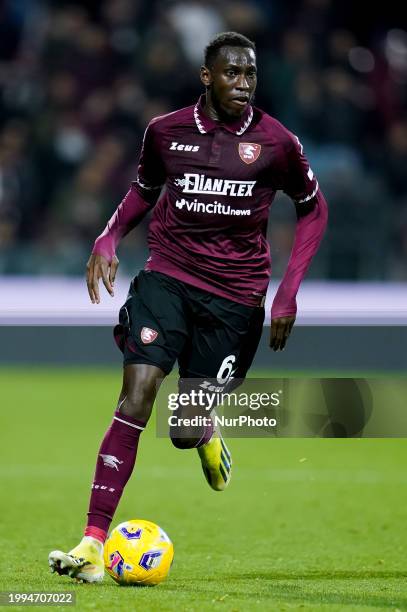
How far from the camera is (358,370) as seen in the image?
12328 millimetres

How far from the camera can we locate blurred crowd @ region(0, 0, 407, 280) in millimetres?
12836

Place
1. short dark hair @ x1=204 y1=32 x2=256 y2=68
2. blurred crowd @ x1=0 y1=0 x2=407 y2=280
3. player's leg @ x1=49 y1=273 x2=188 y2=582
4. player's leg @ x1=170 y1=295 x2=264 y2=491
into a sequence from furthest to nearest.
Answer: blurred crowd @ x1=0 y1=0 x2=407 y2=280 < player's leg @ x1=170 y1=295 x2=264 y2=491 < short dark hair @ x1=204 y1=32 x2=256 y2=68 < player's leg @ x1=49 y1=273 x2=188 y2=582

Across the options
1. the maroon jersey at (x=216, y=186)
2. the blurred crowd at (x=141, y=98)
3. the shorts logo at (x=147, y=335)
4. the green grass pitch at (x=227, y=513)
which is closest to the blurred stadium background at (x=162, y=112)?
the blurred crowd at (x=141, y=98)

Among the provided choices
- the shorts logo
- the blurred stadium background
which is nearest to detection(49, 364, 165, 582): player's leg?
the shorts logo

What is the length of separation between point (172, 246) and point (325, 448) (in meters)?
4.19

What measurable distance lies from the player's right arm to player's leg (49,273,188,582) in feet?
0.58

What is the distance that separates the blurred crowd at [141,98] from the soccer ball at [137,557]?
7091mm

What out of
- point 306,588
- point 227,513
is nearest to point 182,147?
point 306,588

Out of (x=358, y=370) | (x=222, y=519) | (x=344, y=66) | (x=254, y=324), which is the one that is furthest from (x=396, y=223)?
(x=254, y=324)

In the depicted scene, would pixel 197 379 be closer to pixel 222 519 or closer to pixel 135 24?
pixel 222 519

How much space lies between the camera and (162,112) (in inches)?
535

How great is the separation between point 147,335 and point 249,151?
0.86 metres

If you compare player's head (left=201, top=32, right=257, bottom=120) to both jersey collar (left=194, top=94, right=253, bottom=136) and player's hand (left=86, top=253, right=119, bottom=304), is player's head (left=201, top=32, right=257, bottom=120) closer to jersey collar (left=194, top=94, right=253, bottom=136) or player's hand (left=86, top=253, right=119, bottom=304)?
jersey collar (left=194, top=94, right=253, bottom=136)

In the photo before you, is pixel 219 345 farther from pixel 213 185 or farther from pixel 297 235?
pixel 213 185
